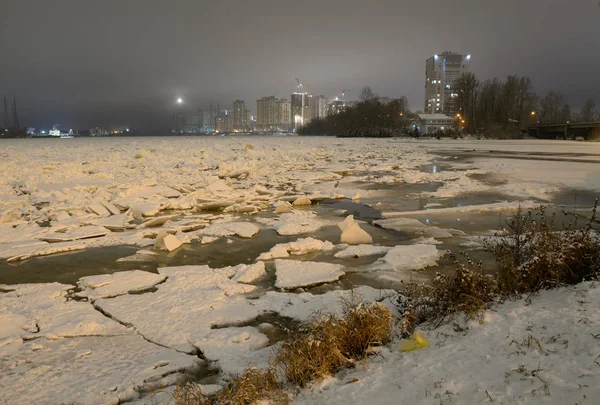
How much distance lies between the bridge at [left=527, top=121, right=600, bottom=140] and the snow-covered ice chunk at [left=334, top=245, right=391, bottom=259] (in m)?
74.1

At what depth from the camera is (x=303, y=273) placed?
603 centimetres

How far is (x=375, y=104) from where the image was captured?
9662 centimetres

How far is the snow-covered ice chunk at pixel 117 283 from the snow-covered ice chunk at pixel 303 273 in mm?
1707

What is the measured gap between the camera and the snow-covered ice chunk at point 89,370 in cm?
325

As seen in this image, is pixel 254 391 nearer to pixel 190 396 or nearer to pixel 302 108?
pixel 190 396

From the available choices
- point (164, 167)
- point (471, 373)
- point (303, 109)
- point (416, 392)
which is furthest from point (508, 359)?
point (303, 109)

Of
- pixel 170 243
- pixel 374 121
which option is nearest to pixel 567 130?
pixel 374 121

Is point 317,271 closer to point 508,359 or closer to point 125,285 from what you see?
point 125,285

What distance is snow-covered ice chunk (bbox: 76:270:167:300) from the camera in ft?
17.7

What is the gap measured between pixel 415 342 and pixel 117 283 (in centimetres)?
411

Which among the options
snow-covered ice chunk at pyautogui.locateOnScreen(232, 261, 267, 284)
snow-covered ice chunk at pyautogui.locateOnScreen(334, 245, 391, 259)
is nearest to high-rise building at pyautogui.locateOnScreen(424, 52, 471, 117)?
snow-covered ice chunk at pyautogui.locateOnScreen(334, 245, 391, 259)

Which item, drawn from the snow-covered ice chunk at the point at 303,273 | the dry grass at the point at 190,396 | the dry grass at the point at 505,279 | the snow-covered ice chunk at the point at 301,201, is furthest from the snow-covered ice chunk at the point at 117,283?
the snow-covered ice chunk at the point at 301,201

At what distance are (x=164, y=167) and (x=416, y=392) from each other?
64.0 ft

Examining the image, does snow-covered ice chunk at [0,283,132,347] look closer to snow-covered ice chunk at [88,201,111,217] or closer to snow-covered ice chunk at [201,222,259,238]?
snow-covered ice chunk at [201,222,259,238]
